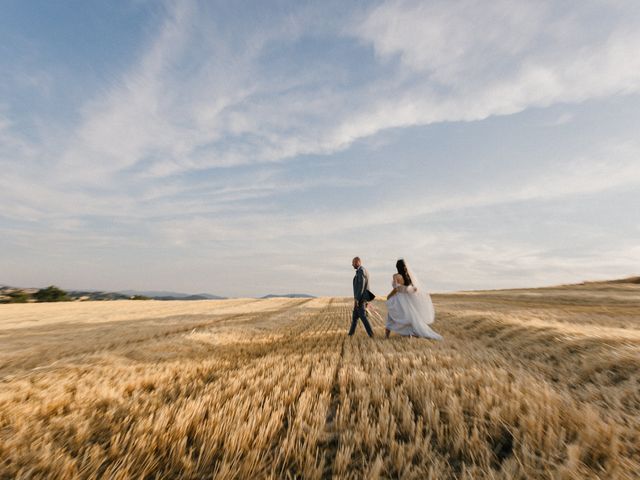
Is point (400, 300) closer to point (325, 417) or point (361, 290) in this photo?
point (361, 290)

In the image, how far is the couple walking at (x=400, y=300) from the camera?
32.0 ft

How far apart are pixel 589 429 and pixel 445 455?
134cm

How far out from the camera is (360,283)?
32.6 feet

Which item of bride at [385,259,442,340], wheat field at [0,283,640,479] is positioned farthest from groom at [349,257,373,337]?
wheat field at [0,283,640,479]

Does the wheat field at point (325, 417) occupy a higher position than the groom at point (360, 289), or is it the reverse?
the groom at point (360, 289)

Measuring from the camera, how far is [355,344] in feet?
27.7

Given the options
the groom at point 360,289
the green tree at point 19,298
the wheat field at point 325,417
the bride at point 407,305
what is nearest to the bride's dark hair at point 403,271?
the bride at point 407,305

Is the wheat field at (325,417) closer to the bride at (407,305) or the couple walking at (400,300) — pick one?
the bride at (407,305)

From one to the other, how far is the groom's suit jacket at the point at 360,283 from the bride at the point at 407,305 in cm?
97

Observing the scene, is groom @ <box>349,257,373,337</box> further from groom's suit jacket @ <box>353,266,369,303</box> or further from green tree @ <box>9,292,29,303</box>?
green tree @ <box>9,292,29,303</box>

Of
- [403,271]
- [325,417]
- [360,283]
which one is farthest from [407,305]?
[325,417]

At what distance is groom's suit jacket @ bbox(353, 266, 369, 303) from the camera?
9.93m

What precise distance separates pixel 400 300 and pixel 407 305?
10.4 inches

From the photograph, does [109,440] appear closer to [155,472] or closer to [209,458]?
[155,472]
